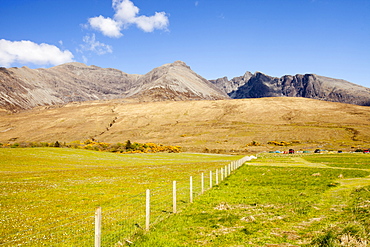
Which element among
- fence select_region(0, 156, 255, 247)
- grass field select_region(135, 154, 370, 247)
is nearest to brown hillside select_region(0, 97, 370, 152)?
grass field select_region(135, 154, 370, 247)

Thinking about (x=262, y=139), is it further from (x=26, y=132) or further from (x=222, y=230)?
(x=26, y=132)

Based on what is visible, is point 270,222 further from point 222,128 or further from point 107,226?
point 222,128

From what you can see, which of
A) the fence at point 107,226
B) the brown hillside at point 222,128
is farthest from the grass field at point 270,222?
the brown hillside at point 222,128

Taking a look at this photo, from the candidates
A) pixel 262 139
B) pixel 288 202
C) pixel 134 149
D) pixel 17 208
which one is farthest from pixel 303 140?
pixel 17 208

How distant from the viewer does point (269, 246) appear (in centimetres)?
953

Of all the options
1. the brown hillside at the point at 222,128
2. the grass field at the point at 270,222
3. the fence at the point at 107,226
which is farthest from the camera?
the brown hillside at the point at 222,128

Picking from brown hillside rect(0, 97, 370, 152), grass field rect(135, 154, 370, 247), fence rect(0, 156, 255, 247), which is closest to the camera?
grass field rect(135, 154, 370, 247)

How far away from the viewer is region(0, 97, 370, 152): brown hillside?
127 m

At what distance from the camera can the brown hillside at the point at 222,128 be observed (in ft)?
418

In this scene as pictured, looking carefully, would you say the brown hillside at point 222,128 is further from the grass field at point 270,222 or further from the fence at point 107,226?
the fence at point 107,226

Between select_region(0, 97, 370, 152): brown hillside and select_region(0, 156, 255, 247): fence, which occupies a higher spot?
select_region(0, 97, 370, 152): brown hillside

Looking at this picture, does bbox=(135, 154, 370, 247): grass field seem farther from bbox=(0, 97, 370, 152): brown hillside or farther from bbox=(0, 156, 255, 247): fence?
bbox=(0, 97, 370, 152): brown hillside

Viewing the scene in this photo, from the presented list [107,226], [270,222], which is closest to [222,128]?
[270,222]

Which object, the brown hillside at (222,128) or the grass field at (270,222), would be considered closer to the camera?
the grass field at (270,222)
